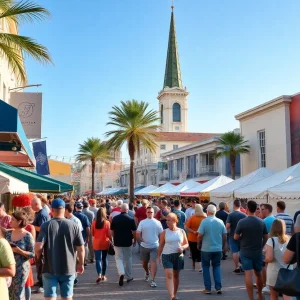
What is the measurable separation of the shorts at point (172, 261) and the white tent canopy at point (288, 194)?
661 centimetres

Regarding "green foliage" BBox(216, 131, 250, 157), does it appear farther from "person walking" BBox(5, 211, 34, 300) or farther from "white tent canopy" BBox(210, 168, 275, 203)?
"person walking" BBox(5, 211, 34, 300)

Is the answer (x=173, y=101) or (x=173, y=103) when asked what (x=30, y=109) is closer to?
(x=173, y=103)

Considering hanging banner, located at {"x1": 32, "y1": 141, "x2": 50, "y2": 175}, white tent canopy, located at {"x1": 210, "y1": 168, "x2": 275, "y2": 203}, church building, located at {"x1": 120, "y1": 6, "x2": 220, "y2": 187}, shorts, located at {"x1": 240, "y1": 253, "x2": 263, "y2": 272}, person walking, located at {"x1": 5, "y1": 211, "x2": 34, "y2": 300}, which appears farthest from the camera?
church building, located at {"x1": 120, "y1": 6, "x2": 220, "y2": 187}

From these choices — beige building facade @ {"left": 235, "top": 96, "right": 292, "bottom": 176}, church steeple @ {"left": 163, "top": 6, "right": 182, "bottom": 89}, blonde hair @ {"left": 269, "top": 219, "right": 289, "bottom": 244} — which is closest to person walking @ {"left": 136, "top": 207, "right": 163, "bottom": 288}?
blonde hair @ {"left": 269, "top": 219, "right": 289, "bottom": 244}

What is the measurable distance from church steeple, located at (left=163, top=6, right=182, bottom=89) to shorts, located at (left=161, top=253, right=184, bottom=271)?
332 ft

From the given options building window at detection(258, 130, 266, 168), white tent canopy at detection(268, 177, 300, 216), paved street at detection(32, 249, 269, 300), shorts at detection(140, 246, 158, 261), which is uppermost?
building window at detection(258, 130, 266, 168)

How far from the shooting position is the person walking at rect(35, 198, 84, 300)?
5824mm

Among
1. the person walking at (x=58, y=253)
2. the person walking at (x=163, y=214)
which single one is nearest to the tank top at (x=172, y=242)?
the person walking at (x=58, y=253)

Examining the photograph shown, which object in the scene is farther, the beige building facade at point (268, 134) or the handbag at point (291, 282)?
the beige building facade at point (268, 134)

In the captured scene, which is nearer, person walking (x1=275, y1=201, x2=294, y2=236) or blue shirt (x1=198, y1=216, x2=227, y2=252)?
blue shirt (x1=198, y1=216, x2=227, y2=252)

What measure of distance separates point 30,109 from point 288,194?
951 cm

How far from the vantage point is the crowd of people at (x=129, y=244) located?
18.4 ft

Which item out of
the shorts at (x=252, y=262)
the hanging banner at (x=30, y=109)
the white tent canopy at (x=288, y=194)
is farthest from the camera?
the hanging banner at (x=30, y=109)

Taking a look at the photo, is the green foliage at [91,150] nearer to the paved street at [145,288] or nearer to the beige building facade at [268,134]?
the beige building facade at [268,134]
